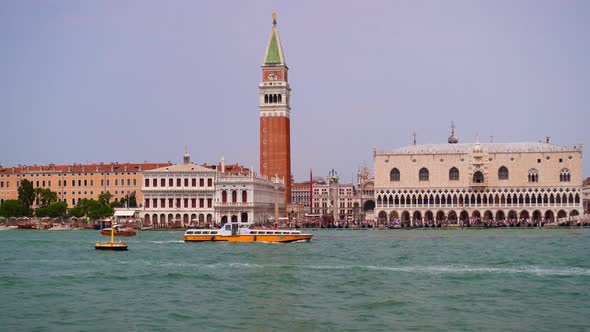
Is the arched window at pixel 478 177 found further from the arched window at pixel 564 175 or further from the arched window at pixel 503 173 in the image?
the arched window at pixel 564 175

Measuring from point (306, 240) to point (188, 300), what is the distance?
3279 centimetres

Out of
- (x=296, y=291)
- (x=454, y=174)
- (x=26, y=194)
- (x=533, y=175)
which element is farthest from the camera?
(x=26, y=194)

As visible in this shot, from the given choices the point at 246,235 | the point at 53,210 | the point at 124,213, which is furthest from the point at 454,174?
the point at 246,235

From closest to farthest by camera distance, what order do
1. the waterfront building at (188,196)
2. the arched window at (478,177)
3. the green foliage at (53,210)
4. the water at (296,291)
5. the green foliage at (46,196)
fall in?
1. the water at (296,291)
2. the waterfront building at (188,196)
3. the arched window at (478,177)
4. the green foliage at (53,210)
5. the green foliage at (46,196)

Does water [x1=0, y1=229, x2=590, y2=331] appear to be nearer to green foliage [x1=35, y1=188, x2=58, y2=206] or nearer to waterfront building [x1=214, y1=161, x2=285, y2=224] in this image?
waterfront building [x1=214, y1=161, x2=285, y2=224]

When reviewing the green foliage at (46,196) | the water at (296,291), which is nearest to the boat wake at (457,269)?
the water at (296,291)

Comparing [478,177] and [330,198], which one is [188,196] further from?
[330,198]

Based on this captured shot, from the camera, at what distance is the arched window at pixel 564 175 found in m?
95.3

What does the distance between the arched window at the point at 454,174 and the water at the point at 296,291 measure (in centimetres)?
5300

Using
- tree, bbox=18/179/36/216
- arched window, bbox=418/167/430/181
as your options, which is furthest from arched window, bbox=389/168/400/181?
tree, bbox=18/179/36/216

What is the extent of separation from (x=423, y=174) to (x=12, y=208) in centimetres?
4265

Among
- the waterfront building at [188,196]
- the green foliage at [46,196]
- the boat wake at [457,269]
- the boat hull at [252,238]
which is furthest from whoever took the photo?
the green foliage at [46,196]

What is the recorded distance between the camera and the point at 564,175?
9544 centimetres

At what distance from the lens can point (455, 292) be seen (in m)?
27.0
